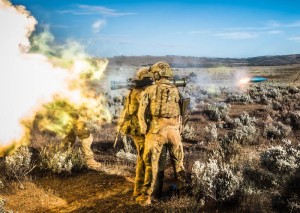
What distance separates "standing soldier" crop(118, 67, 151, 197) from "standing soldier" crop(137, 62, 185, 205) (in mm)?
330

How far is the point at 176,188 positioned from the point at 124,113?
6.79 feet

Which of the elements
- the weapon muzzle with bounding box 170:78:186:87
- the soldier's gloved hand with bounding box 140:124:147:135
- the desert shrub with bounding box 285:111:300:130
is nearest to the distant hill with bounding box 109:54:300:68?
the desert shrub with bounding box 285:111:300:130

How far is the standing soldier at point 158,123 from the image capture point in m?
7.07

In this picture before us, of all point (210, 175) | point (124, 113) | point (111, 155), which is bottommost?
point (111, 155)

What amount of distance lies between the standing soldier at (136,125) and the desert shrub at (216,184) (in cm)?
121

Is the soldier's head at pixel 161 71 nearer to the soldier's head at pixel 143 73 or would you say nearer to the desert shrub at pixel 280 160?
the soldier's head at pixel 143 73

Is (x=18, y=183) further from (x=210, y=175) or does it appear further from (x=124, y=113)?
(x=210, y=175)

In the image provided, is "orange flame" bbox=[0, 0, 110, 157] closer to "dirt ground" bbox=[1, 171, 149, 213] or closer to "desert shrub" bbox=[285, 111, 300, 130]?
"dirt ground" bbox=[1, 171, 149, 213]

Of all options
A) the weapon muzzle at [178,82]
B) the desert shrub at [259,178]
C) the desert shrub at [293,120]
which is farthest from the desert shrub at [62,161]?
the desert shrub at [293,120]

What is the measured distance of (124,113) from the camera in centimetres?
798

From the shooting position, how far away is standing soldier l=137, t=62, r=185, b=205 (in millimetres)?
7066

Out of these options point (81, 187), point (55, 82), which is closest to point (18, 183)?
point (81, 187)

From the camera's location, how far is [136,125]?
790cm

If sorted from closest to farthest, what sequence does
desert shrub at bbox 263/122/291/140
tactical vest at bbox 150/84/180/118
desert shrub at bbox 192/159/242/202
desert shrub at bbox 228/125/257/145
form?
desert shrub at bbox 192/159/242/202
tactical vest at bbox 150/84/180/118
desert shrub at bbox 228/125/257/145
desert shrub at bbox 263/122/291/140
